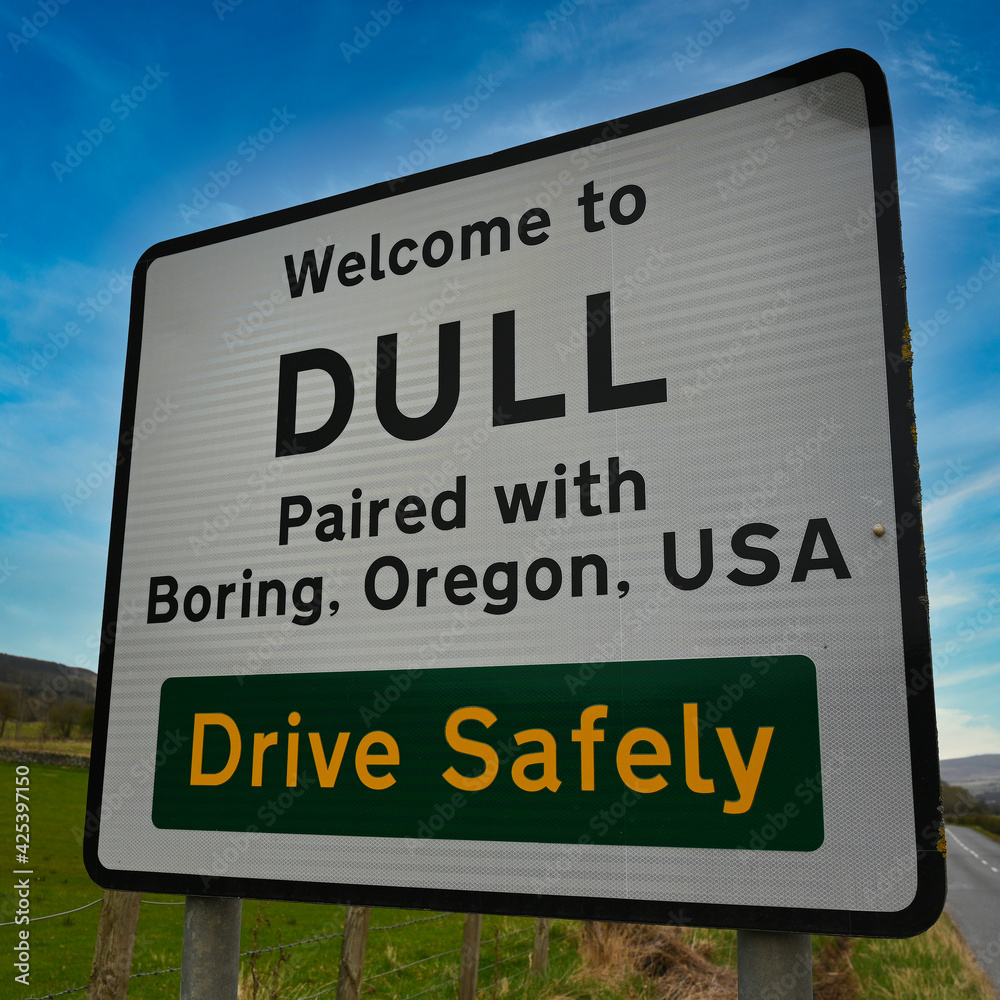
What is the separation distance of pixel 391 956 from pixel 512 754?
13.2 m

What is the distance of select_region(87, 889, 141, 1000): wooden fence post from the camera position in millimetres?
4949

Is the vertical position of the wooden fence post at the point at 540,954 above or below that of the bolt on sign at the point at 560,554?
below

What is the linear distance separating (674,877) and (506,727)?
1.20ft

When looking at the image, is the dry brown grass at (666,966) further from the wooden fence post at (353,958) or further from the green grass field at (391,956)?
the wooden fence post at (353,958)

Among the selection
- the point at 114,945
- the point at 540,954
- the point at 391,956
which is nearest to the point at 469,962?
the point at 540,954

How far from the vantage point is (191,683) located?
1809 mm

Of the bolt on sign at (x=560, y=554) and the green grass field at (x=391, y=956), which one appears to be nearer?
the bolt on sign at (x=560, y=554)

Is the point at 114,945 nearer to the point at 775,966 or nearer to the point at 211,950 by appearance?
the point at 211,950

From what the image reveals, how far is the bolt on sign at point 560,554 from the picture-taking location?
1.33 metres

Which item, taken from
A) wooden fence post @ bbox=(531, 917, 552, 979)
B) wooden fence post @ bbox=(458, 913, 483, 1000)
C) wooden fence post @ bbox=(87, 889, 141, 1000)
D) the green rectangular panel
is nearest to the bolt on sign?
the green rectangular panel

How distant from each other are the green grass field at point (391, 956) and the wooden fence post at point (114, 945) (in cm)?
319

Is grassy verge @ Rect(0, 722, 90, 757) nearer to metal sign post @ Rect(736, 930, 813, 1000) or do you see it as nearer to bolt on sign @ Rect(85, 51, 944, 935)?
bolt on sign @ Rect(85, 51, 944, 935)

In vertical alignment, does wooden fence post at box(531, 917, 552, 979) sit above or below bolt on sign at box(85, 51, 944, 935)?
below

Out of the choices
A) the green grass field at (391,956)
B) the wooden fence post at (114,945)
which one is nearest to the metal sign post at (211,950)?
the wooden fence post at (114,945)
